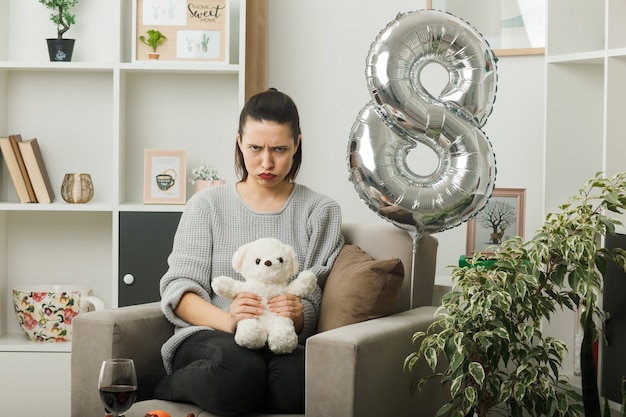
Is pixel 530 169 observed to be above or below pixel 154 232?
above

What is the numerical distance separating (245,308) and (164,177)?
111cm

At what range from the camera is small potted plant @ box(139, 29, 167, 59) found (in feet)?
10.0

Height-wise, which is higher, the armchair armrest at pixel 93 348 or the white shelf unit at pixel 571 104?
the white shelf unit at pixel 571 104

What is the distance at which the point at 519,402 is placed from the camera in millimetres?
2174

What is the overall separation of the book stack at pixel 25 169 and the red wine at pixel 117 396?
171 cm

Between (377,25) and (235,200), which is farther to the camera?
(377,25)

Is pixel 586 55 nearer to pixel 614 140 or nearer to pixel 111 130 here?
pixel 614 140

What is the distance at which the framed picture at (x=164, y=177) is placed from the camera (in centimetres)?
309

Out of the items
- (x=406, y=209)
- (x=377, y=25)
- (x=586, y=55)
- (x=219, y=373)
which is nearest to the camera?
(x=219, y=373)

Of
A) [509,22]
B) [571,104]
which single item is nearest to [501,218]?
[571,104]

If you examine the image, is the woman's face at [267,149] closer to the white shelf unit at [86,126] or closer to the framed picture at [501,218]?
the white shelf unit at [86,126]

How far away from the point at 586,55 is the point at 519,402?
1.06 metres

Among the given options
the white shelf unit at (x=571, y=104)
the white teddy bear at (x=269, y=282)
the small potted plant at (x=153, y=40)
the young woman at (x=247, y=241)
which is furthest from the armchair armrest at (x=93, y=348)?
the white shelf unit at (x=571, y=104)

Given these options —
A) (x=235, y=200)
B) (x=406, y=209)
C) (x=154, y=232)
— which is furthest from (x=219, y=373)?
(x=154, y=232)
